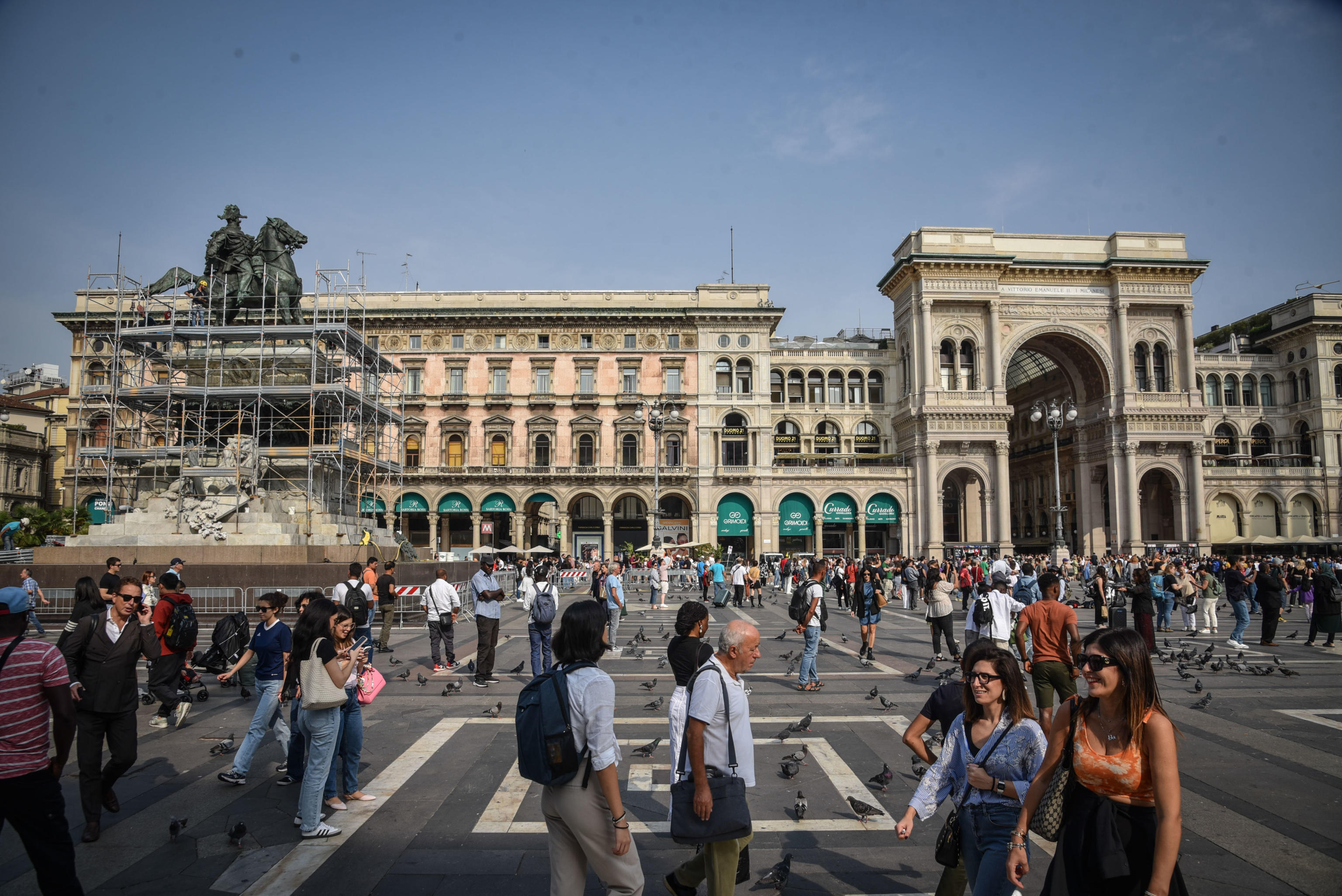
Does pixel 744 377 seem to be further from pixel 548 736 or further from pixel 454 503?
pixel 548 736

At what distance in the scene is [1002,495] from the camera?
49.3m

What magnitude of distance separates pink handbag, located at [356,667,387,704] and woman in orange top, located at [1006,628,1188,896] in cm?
458

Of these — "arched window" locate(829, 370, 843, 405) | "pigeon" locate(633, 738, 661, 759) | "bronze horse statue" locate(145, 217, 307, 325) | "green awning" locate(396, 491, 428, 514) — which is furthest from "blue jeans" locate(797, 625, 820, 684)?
"arched window" locate(829, 370, 843, 405)

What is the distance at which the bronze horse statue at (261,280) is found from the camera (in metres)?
24.8

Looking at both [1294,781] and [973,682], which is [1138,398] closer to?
[1294,781]

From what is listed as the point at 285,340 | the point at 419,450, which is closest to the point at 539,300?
the point at 419,450

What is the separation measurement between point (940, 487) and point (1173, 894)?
48.5 meters

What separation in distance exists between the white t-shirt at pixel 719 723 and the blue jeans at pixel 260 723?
4559 millimetres

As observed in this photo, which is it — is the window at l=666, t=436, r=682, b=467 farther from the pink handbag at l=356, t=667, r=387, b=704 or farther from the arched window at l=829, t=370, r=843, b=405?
the pink handbag at l=356, t=667, r=387, b=704

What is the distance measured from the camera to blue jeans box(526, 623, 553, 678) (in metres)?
10.7

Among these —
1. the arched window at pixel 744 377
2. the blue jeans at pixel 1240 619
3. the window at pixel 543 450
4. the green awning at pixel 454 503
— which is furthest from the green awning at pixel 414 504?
the blue jeans at pixel 1240 619

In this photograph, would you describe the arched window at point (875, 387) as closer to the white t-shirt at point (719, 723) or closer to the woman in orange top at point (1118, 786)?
the white t-shirt at point (719, 723)

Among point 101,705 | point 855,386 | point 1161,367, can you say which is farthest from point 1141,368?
point 101,705

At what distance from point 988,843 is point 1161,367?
58.0 metres
